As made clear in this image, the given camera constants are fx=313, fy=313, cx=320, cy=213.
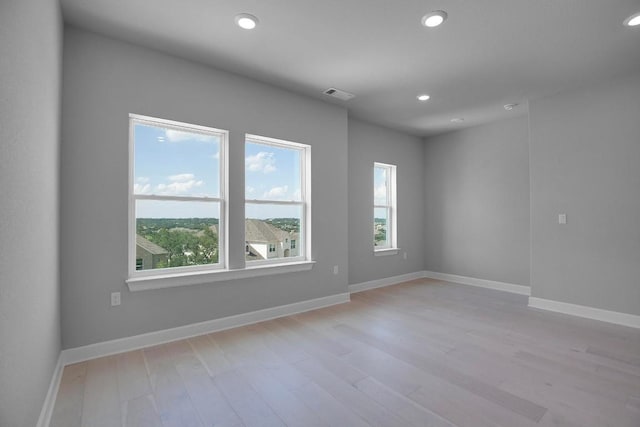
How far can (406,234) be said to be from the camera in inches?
238

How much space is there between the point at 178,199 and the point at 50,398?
1.80 meters

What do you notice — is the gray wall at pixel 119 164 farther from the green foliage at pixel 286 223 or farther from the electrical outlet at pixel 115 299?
the green foliage at pixel 286 223

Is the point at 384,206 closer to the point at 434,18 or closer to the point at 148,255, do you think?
the point at 434,18

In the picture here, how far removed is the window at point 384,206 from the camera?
224 inches

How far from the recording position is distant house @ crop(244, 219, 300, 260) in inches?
146

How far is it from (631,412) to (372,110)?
4123 millimetres

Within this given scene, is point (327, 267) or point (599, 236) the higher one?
point (599, 236)

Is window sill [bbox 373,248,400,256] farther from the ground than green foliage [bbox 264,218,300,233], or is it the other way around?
green foliage [bbox 264,218,300,233]

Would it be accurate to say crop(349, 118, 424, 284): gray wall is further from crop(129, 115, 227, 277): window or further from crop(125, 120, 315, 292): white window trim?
crop(129, 115, 227, 277): window

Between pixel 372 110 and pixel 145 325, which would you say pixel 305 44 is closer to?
pixel 372 110

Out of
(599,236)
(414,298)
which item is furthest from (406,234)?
(599,236)

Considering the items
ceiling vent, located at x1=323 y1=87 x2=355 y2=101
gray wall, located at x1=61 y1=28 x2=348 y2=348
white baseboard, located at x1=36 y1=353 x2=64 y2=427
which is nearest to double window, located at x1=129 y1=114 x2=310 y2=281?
gray wall, located at x1=61 y1=28 x2=348 y2=348

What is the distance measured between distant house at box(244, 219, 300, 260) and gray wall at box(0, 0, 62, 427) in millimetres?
1816

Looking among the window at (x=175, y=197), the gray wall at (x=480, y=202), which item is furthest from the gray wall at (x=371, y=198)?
the window at (x=175, y=197)
